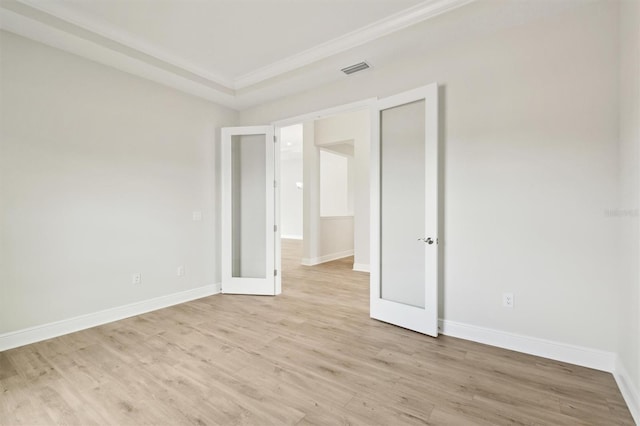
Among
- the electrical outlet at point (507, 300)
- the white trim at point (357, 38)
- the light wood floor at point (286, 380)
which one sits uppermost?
the white trim at point (357, 38)

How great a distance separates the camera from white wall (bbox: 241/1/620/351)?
2201mm

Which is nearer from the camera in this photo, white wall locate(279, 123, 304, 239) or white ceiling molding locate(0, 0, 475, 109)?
white ceiling molding locate(0, 0, 475, 109)

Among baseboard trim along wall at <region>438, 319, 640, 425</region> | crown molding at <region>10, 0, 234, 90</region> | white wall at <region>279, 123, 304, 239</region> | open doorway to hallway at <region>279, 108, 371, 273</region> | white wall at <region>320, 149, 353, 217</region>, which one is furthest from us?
white wall at <region>279, 123, 304, 239</region>

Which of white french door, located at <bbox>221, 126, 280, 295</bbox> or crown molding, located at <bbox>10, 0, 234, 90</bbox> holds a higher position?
crown molding, located at <bbox>10, 0, 234, 90</bbox>

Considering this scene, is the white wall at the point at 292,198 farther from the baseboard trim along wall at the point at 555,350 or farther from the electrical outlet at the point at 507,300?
the electrical outlet at the point at 507,300

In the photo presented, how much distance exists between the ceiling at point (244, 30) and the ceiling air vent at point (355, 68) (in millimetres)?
70

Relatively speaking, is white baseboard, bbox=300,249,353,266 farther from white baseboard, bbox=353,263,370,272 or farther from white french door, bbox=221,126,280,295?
white french door, bbox=221,126,280,295

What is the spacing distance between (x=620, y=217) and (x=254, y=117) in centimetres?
423

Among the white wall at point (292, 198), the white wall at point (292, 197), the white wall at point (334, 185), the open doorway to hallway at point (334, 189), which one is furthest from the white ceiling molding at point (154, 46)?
the white wall at point (292, 198)

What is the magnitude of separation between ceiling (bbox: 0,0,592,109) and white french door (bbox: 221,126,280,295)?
3.18ft

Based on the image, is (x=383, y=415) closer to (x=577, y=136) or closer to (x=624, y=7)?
(x=577, y=136)

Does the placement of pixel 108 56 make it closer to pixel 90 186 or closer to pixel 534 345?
pixel 90 186

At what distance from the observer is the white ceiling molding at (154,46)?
2.48 meters

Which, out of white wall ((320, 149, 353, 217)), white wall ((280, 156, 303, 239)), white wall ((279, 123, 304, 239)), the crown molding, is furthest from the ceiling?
white wall ((280, 156, 303, 239))
